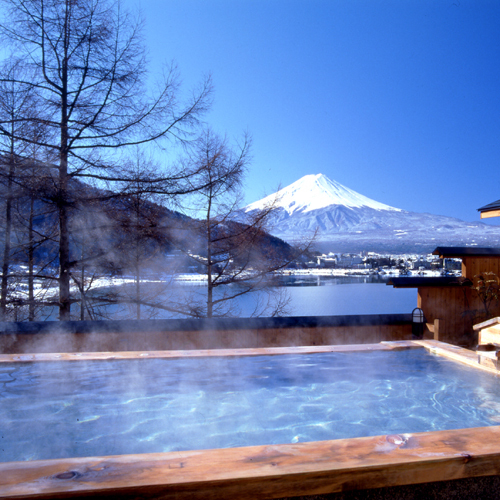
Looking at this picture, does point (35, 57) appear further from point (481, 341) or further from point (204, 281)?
point (481, 341)

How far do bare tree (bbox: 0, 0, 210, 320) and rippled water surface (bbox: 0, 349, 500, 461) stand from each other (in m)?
3.10

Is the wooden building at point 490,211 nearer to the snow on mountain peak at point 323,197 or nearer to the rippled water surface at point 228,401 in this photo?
the rippled water surface at point 228,401

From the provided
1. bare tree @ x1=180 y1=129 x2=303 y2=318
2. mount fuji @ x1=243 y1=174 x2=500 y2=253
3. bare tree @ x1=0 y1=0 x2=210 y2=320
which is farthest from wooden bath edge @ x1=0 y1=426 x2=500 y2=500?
mount fuji @ x1=243 y1=174 x2=500 y2=253

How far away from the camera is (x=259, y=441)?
81.6 inches

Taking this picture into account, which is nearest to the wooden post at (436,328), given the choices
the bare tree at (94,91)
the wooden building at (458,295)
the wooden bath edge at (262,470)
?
the wooden building at (458,295)

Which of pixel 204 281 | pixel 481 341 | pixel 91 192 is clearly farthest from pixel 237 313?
pixel 481 341

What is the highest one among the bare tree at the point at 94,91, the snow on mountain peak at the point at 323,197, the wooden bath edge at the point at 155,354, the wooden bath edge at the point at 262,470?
the snow on mountain peak at the point at 323,197

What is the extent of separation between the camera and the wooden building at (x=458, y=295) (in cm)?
468

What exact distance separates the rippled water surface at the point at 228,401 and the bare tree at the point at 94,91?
310cm

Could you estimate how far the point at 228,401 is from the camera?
2598mm

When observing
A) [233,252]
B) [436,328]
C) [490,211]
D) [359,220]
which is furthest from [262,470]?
[359,220]

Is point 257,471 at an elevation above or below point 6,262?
below

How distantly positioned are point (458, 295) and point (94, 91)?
532 cm

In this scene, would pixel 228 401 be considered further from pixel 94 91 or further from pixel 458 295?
pixel 94 91
